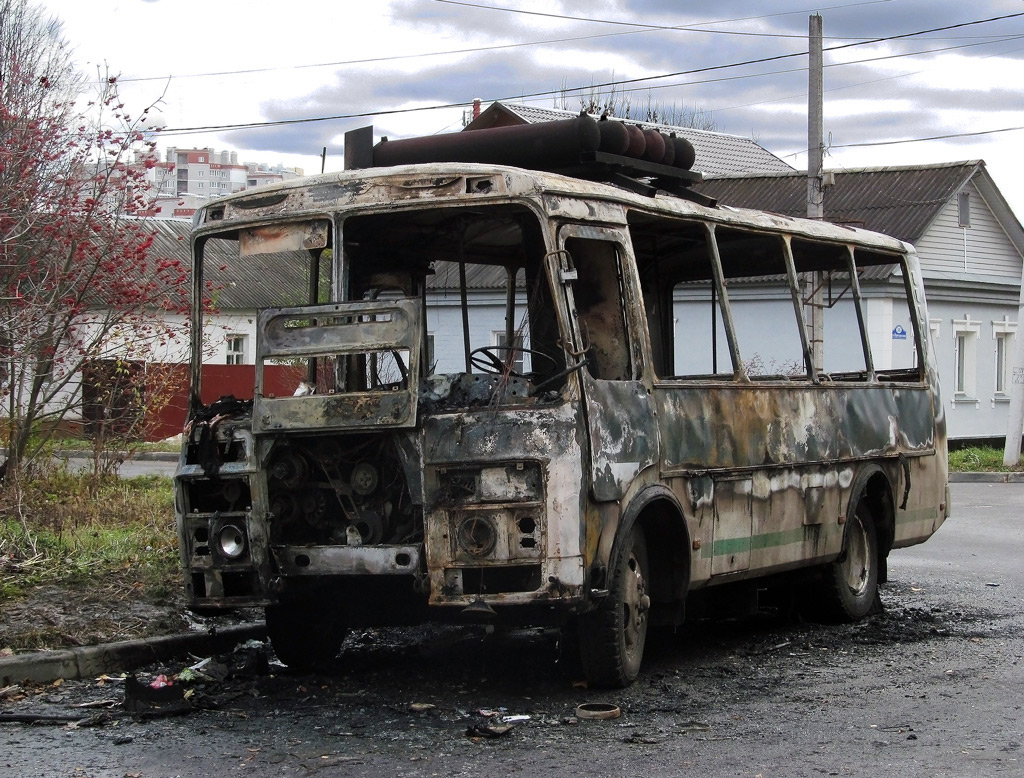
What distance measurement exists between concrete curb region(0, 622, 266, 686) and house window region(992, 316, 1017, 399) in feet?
94.8

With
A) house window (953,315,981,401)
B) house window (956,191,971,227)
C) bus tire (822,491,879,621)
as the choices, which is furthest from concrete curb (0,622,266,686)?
house window (956,191,971,227)

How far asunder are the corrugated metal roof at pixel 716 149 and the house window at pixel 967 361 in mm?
6351

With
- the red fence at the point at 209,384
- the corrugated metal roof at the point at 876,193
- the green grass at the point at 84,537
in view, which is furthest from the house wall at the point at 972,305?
the green grass at the point at 84,537

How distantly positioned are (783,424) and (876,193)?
25.7m

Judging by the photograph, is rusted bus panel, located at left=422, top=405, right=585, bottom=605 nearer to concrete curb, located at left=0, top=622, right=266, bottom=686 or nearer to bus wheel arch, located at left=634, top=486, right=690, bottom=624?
bus wheel arch, located at left=634, top=486, right=690, bottom=624

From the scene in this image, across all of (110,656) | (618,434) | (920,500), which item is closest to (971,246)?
(920,500)

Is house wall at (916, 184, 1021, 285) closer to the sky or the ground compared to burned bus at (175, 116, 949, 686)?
closer to the sky

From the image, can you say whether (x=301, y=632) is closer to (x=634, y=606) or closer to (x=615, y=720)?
(x=634, y=606)

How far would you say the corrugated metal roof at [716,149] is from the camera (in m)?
36.0

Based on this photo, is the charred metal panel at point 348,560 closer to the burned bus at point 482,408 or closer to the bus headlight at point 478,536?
the burned bus at point 482,408

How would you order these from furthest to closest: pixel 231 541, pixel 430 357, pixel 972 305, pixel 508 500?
1. pixel 972 305
2. pixel 430 357
3. pixel 231 541
4. pixel 508 500

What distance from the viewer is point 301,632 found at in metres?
8.34

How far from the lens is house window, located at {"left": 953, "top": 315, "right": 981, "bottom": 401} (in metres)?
34.1

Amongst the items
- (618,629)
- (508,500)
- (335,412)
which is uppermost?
(335,412)
